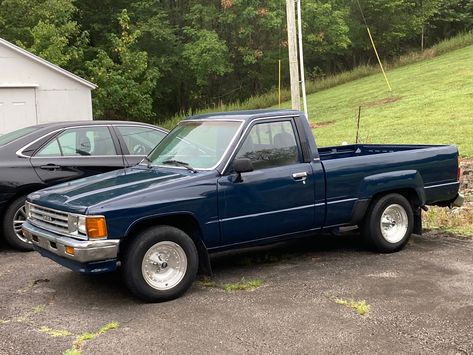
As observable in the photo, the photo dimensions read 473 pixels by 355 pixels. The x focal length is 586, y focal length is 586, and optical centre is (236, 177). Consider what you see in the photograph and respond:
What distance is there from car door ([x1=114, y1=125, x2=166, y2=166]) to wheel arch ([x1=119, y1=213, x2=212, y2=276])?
2675mm

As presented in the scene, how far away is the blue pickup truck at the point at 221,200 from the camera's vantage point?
5234 millimetres

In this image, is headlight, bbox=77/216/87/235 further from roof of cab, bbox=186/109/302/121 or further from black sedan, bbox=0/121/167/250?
black sedan, bbox=0/121/167/250

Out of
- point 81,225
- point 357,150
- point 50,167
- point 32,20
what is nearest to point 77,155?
point 50,167

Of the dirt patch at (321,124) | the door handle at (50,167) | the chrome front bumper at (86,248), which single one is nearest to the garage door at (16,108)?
the dirt patch at (321,124)

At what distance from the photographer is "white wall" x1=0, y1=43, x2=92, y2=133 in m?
18.0

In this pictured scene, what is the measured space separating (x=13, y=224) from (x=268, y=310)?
3.79m

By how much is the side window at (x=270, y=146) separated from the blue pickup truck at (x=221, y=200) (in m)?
0.01

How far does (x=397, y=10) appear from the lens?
43.0 meters

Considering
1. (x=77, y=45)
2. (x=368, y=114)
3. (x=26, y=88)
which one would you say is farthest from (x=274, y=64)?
(x=26, y=88)

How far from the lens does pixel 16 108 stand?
1823 centimetres

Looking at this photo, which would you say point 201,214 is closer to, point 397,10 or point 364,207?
point 364,207

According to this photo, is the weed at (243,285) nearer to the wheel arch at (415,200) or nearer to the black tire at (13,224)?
the wheel arch at (415,200)

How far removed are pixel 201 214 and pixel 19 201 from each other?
293 cm

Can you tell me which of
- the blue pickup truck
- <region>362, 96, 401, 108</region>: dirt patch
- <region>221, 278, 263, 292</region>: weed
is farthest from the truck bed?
<region>362, 96, 401, 108</region>: dirt patch
